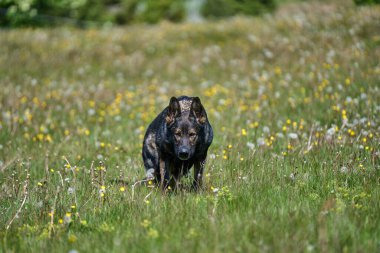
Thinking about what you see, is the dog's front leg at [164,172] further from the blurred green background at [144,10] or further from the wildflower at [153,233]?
the blurred green background at [144,10]

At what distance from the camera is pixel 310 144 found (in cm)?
737

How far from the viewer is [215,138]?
895 cm

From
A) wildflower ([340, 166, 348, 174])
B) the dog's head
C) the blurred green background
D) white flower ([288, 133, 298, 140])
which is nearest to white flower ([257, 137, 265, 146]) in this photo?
white flower ([288, 133, 298, 140])

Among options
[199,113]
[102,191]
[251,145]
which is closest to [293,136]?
[251,145]

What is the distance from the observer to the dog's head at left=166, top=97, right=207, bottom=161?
20.0 feet

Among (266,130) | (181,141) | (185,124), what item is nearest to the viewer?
(181,141)

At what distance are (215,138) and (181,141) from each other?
2.87m

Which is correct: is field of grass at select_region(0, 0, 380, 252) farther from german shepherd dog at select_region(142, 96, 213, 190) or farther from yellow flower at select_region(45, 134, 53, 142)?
german shepherd dog at select_region(142, 96, 213, 190)

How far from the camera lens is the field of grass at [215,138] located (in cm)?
462

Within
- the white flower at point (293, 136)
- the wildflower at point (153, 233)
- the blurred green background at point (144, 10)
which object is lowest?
the wildflower at point (153, 233)

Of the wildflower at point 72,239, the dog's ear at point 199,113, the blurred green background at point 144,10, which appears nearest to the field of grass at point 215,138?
the wildflower at point 72,239

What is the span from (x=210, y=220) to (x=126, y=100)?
8189mm

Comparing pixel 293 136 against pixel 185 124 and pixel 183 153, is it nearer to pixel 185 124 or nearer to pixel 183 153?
pixel 185 124

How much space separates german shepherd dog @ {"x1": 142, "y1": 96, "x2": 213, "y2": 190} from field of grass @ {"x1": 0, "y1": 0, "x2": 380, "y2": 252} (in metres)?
0.24
